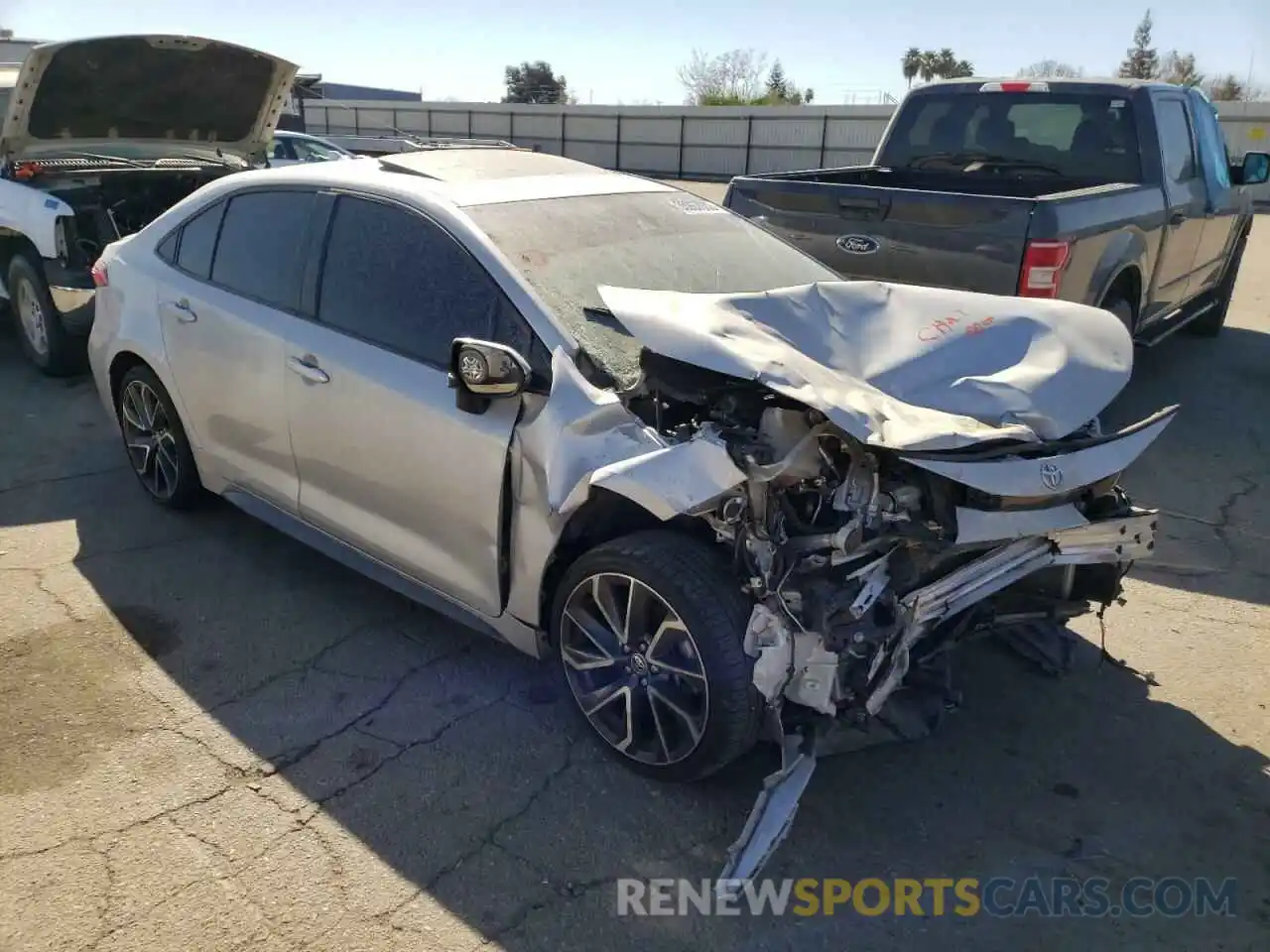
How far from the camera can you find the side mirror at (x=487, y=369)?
3062 mm

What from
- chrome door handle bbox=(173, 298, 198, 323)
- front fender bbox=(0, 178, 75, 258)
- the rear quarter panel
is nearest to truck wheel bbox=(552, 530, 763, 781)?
chrome door handle bbox=(173, 298, 198, 323)

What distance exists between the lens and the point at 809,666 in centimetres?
278

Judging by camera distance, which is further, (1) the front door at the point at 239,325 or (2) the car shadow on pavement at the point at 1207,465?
(2) the car shadow on pavement at the point at 1207,465

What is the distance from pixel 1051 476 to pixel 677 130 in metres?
33.4

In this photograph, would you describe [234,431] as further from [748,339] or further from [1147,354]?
[1147,354]

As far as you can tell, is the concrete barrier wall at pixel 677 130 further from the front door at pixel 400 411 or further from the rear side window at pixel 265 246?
the front door at pixel 400 411

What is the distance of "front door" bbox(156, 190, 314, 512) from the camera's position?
158 inches

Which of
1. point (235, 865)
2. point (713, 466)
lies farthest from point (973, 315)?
point (235, 865)

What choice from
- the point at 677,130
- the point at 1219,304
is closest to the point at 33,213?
the point at 1219,304

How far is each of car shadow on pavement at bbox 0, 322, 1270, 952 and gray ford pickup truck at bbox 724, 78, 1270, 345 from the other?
1875 mm

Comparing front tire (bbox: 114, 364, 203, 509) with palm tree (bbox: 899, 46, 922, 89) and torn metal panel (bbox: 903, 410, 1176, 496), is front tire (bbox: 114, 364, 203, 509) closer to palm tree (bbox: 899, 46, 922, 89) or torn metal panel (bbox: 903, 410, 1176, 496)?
torn metal panel (bbox: 903, 410, 1176, 496)

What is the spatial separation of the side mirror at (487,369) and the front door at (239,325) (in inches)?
45.3

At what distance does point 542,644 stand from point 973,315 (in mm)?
1759

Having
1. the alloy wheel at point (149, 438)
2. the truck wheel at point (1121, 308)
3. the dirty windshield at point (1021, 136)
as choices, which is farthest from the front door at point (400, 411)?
the dirty windshield at point (1021, 136)
